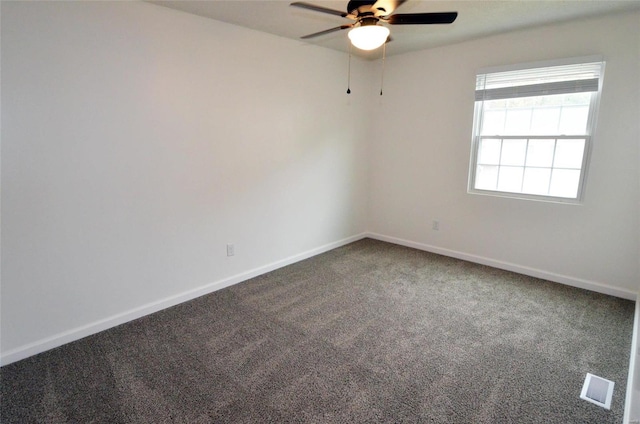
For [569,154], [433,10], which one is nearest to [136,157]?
[433,10]

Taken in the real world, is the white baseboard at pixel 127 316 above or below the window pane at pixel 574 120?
below

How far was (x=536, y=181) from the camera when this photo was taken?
338cm

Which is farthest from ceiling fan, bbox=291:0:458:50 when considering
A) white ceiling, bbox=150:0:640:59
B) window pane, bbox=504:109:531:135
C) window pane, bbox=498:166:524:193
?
window pane, bbox=498:166:524:193

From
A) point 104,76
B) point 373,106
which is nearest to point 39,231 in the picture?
point 104,76

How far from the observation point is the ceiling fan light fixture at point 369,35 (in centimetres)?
197

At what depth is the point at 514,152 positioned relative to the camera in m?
3.49

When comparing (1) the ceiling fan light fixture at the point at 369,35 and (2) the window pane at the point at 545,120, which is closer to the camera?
(1) the ceiling fan light fixture at the point at 369,35

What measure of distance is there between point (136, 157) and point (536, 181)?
3.80 meters

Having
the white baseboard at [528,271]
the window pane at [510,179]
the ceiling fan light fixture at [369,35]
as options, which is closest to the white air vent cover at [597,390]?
the white baseboard at [528,271]

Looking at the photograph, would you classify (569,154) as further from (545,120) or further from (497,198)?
(497,198)

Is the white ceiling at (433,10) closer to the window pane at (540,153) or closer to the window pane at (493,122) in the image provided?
the window pane at (493,122)

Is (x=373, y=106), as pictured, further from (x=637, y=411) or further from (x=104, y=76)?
(x=637, y=411)

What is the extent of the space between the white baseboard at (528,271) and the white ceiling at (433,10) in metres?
2.42

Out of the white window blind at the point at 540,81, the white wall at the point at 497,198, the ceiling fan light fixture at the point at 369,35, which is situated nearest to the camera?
the ceiling fan light fixture at the point at 369,35
